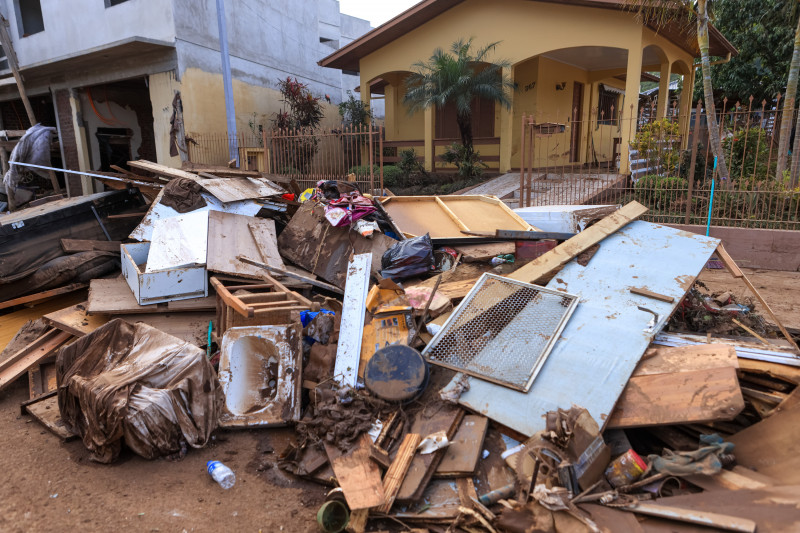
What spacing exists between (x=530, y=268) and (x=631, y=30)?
9.24m

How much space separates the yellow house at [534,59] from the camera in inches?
440

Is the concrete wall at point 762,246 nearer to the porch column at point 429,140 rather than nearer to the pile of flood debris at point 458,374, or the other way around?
the pile of flood debris at point 458,374

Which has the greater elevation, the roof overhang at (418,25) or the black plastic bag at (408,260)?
the roof overhang at (418,25)

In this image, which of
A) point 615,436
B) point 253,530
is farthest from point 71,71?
point 615,436

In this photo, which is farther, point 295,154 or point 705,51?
point 295,154

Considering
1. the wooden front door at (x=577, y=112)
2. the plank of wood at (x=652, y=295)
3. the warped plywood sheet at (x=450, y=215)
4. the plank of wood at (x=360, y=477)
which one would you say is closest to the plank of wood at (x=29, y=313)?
the warped plywood sheet at (x=450, y=215)

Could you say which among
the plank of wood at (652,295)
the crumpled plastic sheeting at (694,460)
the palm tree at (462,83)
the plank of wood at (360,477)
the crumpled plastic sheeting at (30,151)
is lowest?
the plank of wood at (360,477)

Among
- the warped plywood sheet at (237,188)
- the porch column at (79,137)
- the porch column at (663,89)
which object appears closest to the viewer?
the warped plywood sheet at (237,188)

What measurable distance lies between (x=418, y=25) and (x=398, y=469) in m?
13.0

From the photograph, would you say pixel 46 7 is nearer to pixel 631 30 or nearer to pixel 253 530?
pixel 631 30

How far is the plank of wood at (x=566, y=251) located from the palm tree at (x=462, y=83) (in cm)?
771

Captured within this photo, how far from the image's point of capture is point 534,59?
1306cm

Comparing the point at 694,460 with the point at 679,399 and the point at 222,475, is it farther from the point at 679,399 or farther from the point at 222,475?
the point at 222,475

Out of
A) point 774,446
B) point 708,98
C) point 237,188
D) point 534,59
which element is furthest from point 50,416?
point 534,59
